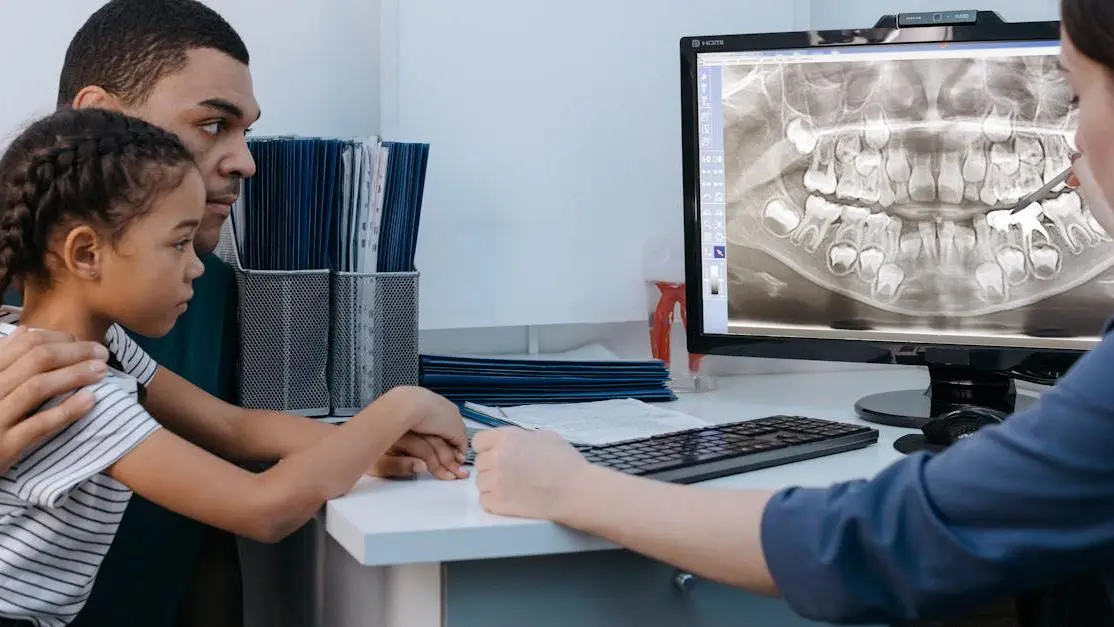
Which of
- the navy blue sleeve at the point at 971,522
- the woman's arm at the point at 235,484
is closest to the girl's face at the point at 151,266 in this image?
the woman's arm at the point at 235,484

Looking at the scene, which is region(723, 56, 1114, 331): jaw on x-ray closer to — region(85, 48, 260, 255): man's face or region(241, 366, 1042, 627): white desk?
region(241, 366, 1042, 627): white desk

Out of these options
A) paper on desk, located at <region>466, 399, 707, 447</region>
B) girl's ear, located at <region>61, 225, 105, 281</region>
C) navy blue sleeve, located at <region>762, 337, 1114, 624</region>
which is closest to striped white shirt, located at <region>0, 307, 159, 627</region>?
girl's ear, located at <region>61, 225, 105, 281</region>

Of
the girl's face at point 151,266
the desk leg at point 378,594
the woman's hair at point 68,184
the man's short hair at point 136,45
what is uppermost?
the man's short hair at point 136,45

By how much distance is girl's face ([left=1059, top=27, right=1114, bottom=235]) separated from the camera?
2.83 feet

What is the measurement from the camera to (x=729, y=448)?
1.24 meters

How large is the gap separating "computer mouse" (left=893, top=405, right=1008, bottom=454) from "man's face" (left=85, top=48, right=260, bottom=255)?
807 mm

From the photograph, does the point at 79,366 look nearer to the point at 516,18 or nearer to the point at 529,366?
the point at 529,366

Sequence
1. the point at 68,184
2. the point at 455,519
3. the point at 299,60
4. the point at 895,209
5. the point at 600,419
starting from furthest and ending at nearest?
1. the point at 299,60
2. the point at 895,209
3. the point at 600,419
4. the point at 68,184
5. the point at 455,519

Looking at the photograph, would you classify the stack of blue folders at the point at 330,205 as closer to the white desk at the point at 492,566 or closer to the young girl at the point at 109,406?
the young girl at the point at 109,406

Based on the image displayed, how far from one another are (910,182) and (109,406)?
38.4 inches

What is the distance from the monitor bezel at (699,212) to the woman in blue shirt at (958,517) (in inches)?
25.0

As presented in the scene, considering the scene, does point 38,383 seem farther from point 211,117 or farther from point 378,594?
point 211,117

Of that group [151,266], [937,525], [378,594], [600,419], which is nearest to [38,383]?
[151,266]

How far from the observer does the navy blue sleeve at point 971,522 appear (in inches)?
31.1
